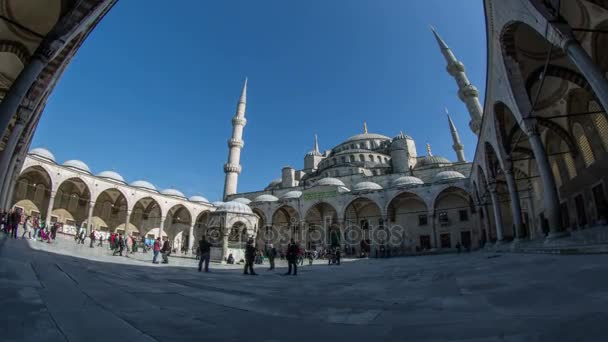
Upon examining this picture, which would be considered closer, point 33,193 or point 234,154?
point 33,193

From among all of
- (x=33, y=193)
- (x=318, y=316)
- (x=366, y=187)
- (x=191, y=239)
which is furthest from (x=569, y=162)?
(x=33, y=193)

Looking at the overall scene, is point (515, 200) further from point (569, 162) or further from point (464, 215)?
point (464, 215)

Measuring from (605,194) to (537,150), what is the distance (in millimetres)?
6161

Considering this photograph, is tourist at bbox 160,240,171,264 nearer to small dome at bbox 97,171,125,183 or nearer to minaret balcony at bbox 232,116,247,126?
small dome at bbox 97,171,125,183

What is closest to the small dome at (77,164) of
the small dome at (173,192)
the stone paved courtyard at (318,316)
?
the small dome at (173,192)

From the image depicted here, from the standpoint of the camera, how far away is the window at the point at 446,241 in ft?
94.6

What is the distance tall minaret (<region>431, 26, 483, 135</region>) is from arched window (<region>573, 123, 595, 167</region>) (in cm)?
969

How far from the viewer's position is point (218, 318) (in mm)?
2482

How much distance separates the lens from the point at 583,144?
14.5m

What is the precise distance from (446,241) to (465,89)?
46.4 ft

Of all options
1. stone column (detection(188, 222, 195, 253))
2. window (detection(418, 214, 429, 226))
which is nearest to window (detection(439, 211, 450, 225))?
window (detection(418, 214, 429, 226))

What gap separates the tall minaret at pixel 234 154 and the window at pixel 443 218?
82.0 ft

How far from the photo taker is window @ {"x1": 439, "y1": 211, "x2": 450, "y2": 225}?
29322 millimetres

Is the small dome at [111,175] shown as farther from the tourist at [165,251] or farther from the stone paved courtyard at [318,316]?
the stone paved courtyard at [318,316]
